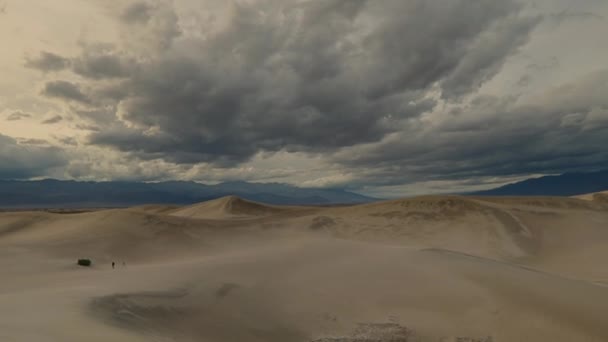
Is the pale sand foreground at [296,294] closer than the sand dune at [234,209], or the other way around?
the pale sand foreground at [296,294]

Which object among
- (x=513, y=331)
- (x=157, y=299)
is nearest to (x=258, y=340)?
(x=157, y=299)

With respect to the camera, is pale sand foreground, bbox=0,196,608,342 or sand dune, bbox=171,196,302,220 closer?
pale sand foreground, bbox=0,196,608,342

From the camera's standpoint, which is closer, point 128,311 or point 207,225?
point 128,311

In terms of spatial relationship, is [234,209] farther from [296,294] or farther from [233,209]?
[296,294]

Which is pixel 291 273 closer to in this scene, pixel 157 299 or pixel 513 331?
pixel 157 299

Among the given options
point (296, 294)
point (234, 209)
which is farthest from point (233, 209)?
point (296, 294)

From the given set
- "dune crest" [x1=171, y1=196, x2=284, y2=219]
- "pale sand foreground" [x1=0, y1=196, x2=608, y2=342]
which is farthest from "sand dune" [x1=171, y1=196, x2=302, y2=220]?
"pale sand foreground" [x1=0, y1=196, x2=608, y2=342]

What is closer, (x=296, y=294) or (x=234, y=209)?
(x=296, y=294)

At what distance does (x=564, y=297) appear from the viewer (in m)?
13.7

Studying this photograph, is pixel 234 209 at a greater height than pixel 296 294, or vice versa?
pixel 234 209

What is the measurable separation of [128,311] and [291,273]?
7955 millimetres

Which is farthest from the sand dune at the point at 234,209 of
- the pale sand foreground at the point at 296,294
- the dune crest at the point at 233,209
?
the pale sand foreground at the point at 296,294

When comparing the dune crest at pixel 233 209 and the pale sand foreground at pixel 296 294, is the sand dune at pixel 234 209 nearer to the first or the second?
the dune crest at pixel 233 209

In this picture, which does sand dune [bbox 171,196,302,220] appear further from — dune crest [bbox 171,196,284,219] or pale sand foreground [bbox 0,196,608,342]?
pale sand foreground [bbox 0,196,608,342]
